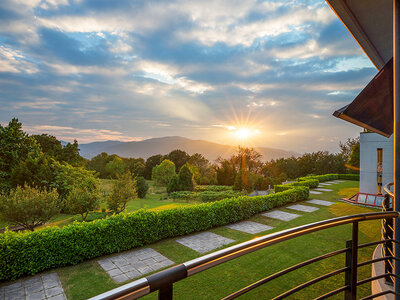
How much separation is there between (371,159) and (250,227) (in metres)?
7.16

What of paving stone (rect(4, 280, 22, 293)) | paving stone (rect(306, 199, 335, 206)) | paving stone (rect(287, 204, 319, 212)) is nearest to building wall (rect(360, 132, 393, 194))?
paving stone (rect(306, 199, 335, 206))

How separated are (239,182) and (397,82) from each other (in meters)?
16.4

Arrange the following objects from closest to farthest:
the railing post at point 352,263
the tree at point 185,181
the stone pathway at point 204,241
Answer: the railing post at point 352,263
the stone pathway at point 204,241
the tree at point 185,181

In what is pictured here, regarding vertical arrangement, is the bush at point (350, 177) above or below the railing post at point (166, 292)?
below

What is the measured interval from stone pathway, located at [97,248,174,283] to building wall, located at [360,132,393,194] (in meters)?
10.1

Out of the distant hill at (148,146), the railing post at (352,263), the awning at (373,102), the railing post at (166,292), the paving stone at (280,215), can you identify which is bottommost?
the paving stone at (280,215)

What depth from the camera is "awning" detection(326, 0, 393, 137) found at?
2025mm

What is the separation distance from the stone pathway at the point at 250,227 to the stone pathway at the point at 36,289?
193 inches

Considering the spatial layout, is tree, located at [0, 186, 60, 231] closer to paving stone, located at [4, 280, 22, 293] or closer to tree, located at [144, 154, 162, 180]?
paving stone, located at [4, 280, 22, 293]

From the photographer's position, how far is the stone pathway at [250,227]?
Answer: 688cm

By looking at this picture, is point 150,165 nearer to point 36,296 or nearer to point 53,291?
point 53,291

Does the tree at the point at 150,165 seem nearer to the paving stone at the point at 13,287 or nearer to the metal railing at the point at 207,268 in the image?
the paving stone at the point at 13,287

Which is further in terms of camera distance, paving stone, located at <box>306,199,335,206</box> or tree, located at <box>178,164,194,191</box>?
tree, located at <box>178,164,194,191</box>

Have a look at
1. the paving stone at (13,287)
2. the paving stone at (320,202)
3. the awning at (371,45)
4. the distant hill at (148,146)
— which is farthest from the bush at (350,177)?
the distant hill at (148,146)
